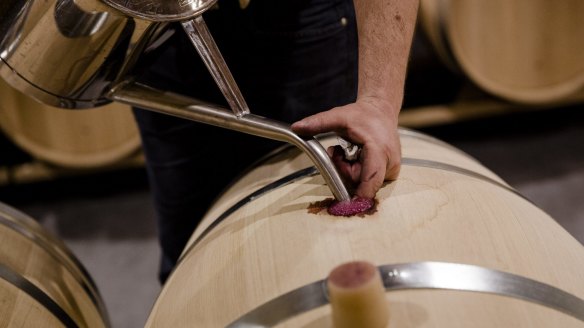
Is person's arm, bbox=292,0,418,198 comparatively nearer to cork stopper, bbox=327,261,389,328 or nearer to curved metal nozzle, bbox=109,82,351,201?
curved metal nozzle, bbox=109,82,351,201

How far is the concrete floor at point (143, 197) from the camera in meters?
2.60

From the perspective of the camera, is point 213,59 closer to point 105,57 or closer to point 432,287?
point 105,57

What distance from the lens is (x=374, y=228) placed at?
0.93 m

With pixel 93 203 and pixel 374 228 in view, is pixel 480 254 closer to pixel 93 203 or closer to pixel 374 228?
pixel 374 228

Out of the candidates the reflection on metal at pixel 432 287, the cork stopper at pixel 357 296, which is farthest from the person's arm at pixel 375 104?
the cork stopper at pixel 357 296

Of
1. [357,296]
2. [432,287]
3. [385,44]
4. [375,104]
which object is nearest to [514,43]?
[385,44]

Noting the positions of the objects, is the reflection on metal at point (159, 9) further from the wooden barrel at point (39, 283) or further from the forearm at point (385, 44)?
the wooden barrel at point (39, 283)

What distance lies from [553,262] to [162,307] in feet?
1.77

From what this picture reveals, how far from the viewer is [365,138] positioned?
988 millimetres

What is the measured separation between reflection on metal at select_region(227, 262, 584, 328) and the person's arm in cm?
17

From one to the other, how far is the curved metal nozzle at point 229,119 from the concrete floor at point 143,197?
1415mm

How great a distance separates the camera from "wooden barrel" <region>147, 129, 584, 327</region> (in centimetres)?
83

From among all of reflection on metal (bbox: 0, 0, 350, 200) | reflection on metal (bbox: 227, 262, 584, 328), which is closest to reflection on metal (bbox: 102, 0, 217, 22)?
reflection on metal (bbox: 0, 0, 350, 200)

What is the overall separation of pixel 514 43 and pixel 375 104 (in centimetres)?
179
